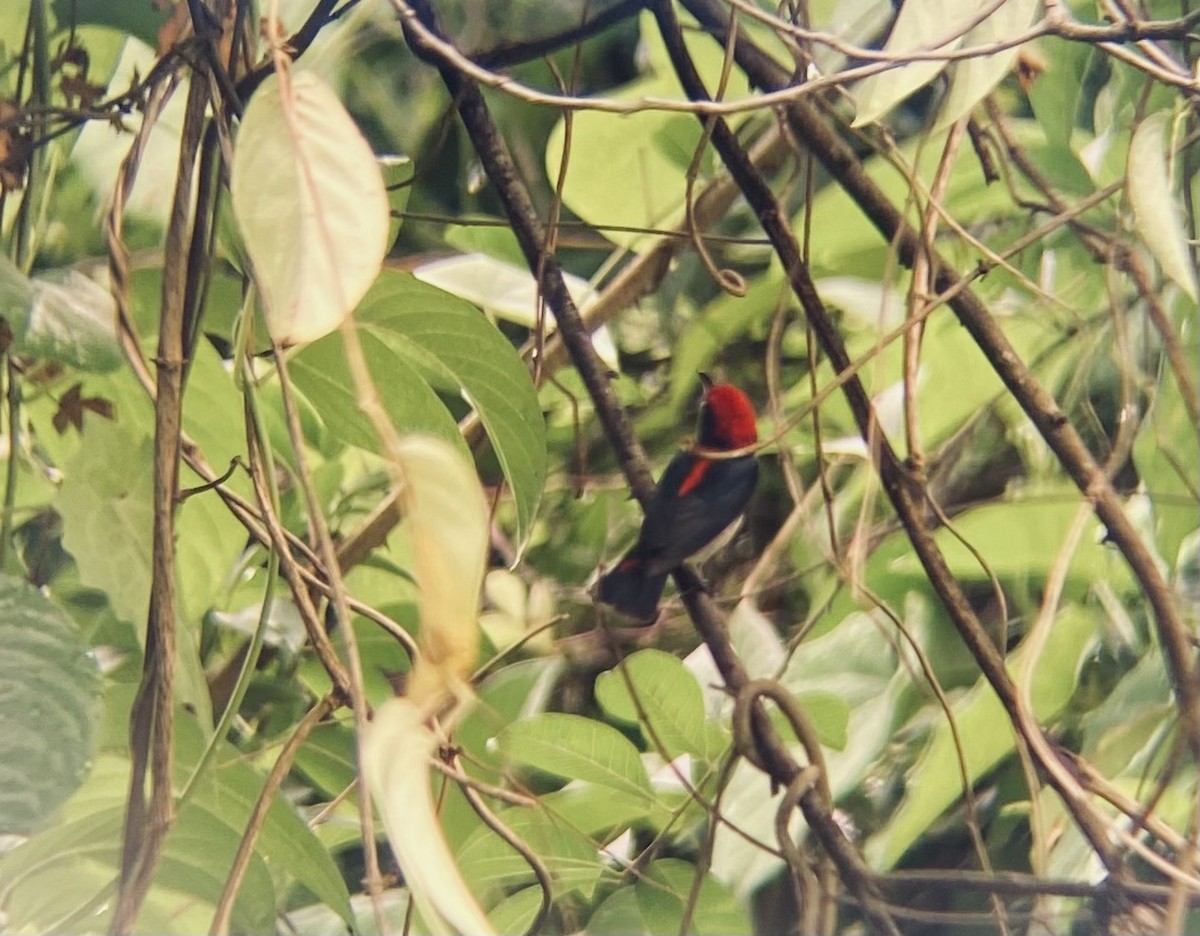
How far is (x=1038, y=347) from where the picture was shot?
713 mm

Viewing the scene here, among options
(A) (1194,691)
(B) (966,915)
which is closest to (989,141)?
(A) (1194,691)

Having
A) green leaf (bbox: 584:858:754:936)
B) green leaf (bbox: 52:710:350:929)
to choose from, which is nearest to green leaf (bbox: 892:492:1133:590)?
green leaf (bbox: 584:858:754:936)

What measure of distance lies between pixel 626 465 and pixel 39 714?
0.33 m

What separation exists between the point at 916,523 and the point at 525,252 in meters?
0.27

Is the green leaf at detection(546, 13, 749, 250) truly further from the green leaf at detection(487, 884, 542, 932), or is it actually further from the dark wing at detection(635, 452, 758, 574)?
the green leaf at detection(487, 884, 542, 932)

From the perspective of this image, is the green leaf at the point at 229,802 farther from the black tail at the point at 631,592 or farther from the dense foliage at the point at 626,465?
the black tail at the point at 631,592

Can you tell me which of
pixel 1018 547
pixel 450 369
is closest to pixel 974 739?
pixel 1018 547

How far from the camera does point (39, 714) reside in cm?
54

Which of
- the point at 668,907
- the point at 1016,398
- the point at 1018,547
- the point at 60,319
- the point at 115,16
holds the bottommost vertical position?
the point at 668,907

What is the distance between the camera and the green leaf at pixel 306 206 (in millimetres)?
369

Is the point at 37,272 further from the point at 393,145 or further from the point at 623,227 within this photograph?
the point at 623,227

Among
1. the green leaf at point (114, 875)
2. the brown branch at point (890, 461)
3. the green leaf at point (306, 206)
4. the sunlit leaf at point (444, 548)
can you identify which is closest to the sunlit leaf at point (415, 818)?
the sunlit leaf at point (444, 548)

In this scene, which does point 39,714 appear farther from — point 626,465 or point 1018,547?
point 1018,547

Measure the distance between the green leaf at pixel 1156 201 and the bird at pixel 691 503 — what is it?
0.75 ft
